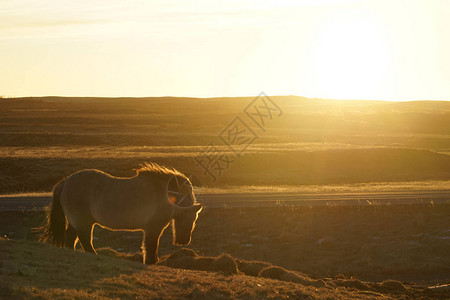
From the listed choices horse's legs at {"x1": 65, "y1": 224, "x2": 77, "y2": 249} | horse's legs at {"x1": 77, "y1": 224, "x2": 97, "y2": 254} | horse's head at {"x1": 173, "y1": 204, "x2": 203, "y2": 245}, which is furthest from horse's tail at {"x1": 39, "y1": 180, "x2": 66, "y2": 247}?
horse's head at {"x1": 173, "y1": 204, "x2": 203, "y2": 245}

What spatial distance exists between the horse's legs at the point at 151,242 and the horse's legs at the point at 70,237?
188cm

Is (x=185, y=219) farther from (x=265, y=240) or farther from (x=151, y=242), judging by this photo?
(x=265, y=240)

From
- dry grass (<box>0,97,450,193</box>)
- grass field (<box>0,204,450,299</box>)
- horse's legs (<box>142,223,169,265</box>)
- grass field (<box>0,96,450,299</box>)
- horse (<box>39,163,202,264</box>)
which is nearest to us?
grass field (<box>0,204,450,299</box>)

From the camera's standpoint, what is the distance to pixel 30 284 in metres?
11.8

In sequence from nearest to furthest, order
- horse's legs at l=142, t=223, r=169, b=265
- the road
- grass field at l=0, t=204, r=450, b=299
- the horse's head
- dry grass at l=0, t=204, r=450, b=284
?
grass field at l=0, t=204, r=450, b=299, horse's legs at l=142, t=223, r=169, b=265, the horse's head, dry grass at l=0, t=204, r=450, b=284, the road

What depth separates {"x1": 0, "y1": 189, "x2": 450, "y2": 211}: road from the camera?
3055cm

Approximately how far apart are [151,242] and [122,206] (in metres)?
1.20

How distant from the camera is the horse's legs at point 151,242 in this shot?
16062mm

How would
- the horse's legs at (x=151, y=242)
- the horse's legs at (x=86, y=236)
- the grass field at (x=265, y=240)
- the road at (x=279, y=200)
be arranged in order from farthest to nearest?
the road at (x=279, y=200), the horse's legs at (x=86, y=236), the horse's legs at (x=151, y=242), the grass field at (x=265, y=240)

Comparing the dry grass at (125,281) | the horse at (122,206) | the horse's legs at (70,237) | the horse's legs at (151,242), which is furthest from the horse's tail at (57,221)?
the horse's legs at (151,242)

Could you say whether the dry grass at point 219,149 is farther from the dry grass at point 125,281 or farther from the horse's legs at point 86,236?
the dry grass at point 125,281

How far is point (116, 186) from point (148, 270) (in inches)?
88.7

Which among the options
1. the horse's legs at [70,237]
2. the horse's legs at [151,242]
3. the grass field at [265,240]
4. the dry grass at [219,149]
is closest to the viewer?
the grass field at [265,240]

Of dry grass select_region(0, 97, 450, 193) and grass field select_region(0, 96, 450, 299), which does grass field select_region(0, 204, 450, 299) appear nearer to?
grass field select_region(0, 96, 450, 299)
